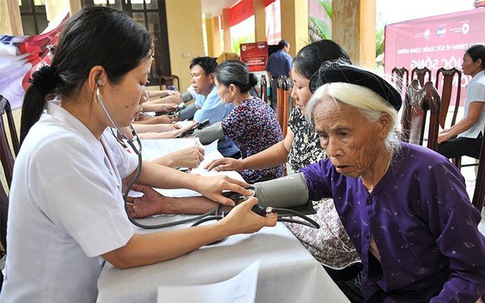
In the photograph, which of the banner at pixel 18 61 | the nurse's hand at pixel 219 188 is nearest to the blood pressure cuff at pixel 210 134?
the banner at pixel 18 61

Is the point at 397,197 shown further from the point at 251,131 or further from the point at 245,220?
the point at 251,131

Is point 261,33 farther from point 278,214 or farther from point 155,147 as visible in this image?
point 278,214

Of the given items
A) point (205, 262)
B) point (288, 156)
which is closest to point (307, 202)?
point (205, 262)

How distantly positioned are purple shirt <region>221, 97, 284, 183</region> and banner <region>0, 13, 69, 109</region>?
970mm

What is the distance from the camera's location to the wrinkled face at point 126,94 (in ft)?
2.55

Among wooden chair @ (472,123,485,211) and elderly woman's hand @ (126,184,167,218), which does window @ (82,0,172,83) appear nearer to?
elderly woman's hand @ (126,184,167,218)

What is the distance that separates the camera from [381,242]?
2.95ft

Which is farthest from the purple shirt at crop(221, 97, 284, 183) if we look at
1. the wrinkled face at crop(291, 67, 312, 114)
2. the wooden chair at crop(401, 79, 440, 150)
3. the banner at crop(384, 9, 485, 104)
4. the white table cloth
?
the banner at crop(384, 9, 485, 104)

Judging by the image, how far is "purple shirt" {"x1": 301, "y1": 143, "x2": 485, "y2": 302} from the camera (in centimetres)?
76

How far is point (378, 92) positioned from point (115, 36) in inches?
23.4

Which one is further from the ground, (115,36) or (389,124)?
(115,36)

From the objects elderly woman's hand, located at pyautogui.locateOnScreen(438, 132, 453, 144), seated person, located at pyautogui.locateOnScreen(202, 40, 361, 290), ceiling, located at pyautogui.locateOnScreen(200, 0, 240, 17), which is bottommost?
elderly woman's hand, located at pyautogui.locateOnScreen(438, 132, 453, 144)

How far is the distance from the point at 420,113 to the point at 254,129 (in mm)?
990

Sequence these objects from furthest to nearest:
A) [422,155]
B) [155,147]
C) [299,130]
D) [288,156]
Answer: [155,147], [288,156], [299,130], [422,155]
